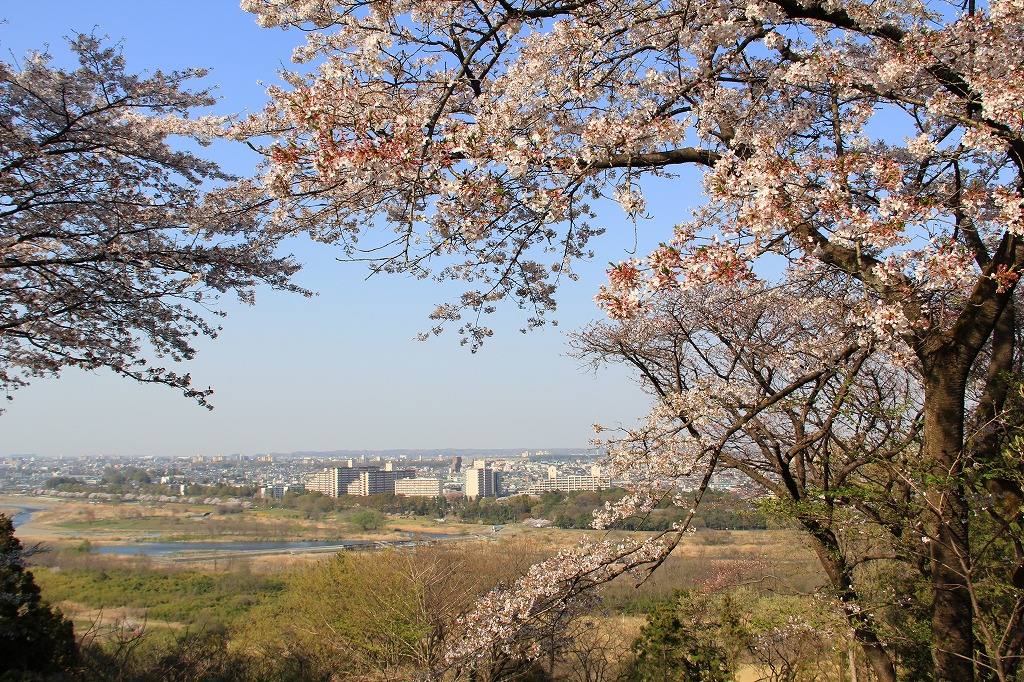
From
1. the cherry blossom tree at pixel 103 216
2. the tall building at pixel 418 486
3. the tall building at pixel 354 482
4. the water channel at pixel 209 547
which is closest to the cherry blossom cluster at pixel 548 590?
the cherry blossom tree at pixel 103 216

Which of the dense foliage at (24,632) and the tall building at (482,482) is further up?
the dense foliage at (24,632)

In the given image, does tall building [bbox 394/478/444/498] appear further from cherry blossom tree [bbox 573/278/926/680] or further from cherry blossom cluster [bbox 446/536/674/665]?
cherry blossom cluster [bbox 446/536/674/665]

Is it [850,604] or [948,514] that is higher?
[948,514]

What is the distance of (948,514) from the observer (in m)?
2.98

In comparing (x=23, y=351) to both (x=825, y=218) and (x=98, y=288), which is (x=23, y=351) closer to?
(x=98, y=288)

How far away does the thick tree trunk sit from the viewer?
2963 millimetres

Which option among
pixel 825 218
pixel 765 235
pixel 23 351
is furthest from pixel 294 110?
pixel 23 351

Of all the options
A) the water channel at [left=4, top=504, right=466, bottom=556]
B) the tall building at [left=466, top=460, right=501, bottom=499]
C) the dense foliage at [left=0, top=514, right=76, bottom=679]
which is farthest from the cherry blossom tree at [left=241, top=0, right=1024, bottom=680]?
the tall building at [left=466, top=460, right=501, bottom=499]

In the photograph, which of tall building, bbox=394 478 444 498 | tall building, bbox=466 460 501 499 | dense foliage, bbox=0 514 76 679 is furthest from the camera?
tall building, bbox=466 460 501 499

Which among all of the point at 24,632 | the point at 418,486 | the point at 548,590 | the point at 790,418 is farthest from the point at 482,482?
the point at 548,590

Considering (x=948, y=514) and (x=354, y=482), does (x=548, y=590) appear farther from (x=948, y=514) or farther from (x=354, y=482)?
(x=354, y=482)

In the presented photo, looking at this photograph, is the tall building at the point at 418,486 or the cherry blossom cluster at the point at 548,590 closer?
the cherry blossom cluster at the point at 548,590

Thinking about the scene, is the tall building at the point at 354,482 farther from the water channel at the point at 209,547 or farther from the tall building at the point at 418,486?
the water channel at the point at 209,547

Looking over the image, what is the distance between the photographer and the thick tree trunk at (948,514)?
2963 mm
